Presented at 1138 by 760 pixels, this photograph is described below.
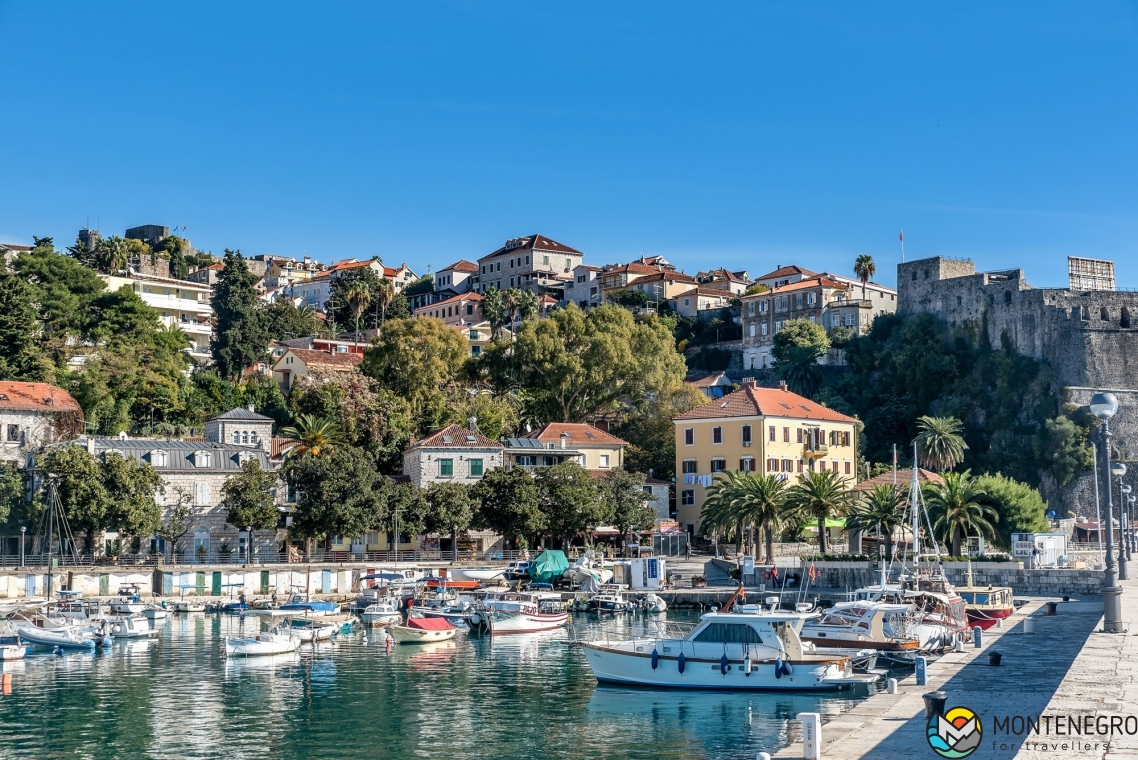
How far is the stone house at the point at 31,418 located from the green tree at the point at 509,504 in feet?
71.8

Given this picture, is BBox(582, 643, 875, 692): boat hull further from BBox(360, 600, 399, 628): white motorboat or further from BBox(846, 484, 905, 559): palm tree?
BBox(846, 484, 905, 559): palm tree

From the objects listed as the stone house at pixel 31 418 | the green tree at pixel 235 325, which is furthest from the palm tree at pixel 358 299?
the stone house at pixel 31 418

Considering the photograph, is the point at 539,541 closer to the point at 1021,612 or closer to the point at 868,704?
the point at 1021,612

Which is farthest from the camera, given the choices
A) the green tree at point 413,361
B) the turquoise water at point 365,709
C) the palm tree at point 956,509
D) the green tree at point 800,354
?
the green tree at point 800,354

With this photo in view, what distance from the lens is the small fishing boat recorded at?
47.6 m

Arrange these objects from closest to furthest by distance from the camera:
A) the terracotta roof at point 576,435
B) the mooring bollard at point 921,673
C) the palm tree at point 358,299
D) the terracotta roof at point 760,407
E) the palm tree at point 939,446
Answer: the mooring bollard at point 921,673 < the terracotta roof at point 760,407 < the terracotta roof at point 576,435 < the palm tree at point 939,446 < the palm tree at point 358,299

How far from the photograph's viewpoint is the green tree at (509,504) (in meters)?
65.3

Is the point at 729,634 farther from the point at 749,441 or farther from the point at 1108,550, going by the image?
the point at 749,441

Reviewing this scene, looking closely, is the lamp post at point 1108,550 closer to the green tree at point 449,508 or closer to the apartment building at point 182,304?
the green tree at point 449,508

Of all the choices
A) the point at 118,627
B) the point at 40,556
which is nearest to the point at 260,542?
the point at 40,556

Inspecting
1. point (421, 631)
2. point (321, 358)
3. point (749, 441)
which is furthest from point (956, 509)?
point (321, 358)

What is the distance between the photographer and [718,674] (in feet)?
116

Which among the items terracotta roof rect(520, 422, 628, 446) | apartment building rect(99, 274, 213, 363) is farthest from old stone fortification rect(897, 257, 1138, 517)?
apartment building rect(99, 274, 213, 363)

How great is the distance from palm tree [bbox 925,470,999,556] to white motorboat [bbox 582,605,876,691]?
24.6m
